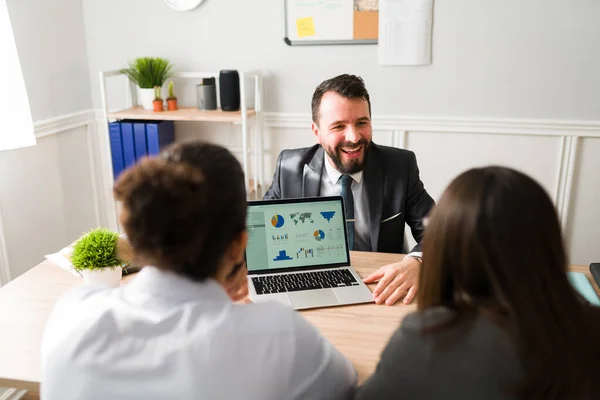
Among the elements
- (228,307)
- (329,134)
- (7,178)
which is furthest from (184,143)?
(7,178)

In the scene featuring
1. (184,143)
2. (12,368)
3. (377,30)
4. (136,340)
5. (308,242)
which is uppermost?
(377,30)

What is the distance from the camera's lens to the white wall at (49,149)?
2.72 m

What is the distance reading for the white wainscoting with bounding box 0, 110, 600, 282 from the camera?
9.61 ft

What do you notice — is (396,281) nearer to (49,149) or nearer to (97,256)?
(97,256)

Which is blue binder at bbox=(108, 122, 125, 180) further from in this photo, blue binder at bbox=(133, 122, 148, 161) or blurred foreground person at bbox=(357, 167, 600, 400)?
blurred foreground person at bbox=(357, 167, 600, 400)

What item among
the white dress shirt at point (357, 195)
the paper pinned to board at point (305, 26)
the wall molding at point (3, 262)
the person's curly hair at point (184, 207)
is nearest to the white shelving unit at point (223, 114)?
the paper pinned to board at point (305, 26)

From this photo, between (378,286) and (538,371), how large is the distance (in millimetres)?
714

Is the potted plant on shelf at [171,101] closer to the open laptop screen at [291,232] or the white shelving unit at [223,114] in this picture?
the white shelving unit at [223,114]

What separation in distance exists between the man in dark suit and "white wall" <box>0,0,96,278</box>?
4.83 ft

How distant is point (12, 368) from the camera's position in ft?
3.96

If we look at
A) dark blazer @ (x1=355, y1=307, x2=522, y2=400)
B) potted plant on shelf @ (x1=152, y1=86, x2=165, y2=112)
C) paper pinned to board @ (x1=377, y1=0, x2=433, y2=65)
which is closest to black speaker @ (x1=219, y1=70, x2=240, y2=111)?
potted plant on shelf @ (x1=152, y1=86, x2=165, y2=112)

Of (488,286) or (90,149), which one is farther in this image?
(90,149)

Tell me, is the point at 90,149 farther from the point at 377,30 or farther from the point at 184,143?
the point at 184,143

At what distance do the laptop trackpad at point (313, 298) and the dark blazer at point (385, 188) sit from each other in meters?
0.48
